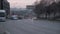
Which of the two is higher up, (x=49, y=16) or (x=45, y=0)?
Result: (x=45, y=0)

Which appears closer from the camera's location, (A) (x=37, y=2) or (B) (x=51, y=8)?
(B) (x=51, y=8)

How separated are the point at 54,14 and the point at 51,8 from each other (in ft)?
8.97

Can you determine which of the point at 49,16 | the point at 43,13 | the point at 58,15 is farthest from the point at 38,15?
the point at 58,15

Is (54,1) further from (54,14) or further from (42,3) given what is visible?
(42,3)

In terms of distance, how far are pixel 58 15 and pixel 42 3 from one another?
15.2 meters

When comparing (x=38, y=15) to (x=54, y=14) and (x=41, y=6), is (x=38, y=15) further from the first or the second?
(x=54, y=14)

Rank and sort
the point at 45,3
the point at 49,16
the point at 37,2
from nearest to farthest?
the point at 49,16, the point at 45,3, the point at 37,2

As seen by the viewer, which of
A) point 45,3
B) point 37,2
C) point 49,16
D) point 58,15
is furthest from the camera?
point 37,2

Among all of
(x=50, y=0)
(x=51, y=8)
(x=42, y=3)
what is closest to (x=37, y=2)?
(x=42, y=3)

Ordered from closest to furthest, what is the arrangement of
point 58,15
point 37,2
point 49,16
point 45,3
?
1. point 58,15
2. point 49,16
3. point 45,3
4. point 37,2

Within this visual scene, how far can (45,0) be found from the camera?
88.5 m

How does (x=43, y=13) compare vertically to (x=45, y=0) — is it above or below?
below

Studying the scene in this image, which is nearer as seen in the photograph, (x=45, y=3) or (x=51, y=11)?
(x=51, y=11)

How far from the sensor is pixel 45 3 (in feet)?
287
